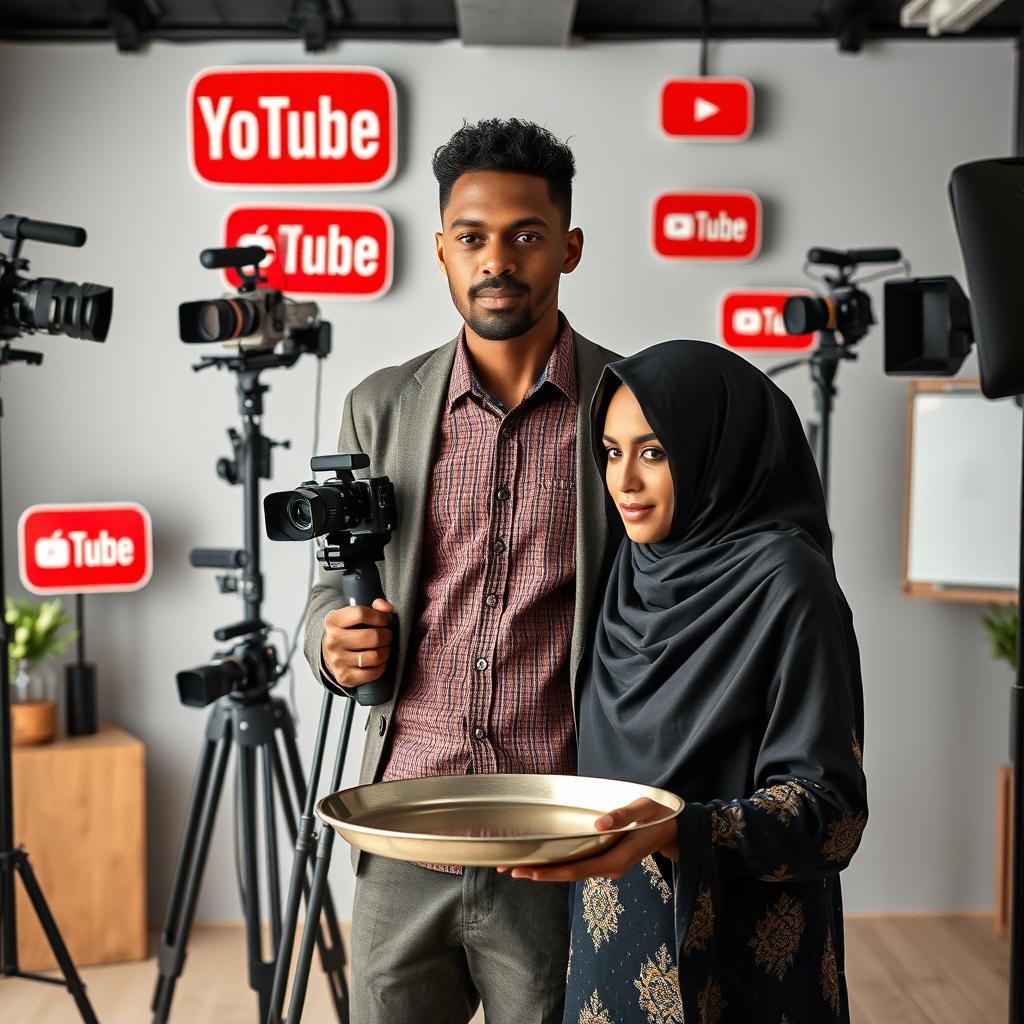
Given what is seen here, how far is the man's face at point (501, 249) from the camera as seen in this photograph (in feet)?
5.03

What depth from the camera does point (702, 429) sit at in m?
1.37

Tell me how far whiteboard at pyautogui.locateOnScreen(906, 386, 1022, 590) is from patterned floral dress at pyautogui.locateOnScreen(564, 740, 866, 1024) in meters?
2.18

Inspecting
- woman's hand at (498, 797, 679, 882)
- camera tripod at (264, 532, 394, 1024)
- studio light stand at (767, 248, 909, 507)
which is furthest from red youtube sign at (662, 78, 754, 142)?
woman's hand at (498, 797, 679, 882)

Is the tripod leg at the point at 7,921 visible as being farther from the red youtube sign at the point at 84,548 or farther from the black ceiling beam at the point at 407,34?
the black ceiling beam at the point at 407,34

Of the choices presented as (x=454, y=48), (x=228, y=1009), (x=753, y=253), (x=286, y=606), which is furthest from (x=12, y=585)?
(x=753, y=253)

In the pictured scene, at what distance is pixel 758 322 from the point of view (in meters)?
3.49

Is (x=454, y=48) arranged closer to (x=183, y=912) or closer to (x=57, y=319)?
(x=57, y=319)

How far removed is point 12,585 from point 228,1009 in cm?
142

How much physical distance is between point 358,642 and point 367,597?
75mm

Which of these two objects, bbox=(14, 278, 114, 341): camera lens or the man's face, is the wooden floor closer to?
bbox=(14, 278, 114, 341): camera lens

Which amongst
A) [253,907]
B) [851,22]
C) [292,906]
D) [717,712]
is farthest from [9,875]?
[851,22]

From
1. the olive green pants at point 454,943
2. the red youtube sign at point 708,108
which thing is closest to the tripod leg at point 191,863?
the olive green pants at point 454,943

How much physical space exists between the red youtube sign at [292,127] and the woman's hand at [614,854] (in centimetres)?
267

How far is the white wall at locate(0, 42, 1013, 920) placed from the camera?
3.45 meters
